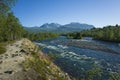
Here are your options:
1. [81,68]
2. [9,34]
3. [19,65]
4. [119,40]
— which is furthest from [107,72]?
[119,40]

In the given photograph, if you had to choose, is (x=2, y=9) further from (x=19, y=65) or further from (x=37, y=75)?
(x=37, y=75)

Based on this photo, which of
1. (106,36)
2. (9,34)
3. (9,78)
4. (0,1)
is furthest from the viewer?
(106,36)

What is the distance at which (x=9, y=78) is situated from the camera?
69.7 ft

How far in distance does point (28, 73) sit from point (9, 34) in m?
81.2

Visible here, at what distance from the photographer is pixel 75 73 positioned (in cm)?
3856

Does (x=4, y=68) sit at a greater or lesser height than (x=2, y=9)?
lesser

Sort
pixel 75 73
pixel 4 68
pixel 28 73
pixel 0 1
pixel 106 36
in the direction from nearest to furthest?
1. pixel 28 73
2. pixel 4 68
3. pixel 75 73
4. pixel 0 1
5. pixel 106 36

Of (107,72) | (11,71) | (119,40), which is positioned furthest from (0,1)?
(119,40)

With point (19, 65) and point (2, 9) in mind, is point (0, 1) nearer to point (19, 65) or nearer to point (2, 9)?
point (2, 9)

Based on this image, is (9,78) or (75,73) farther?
(75,73)

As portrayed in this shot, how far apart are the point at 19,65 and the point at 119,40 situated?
10779 centimetres

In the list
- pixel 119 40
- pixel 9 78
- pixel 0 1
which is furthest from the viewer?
pixel 119 40

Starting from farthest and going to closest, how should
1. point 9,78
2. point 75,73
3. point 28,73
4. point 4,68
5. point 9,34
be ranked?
point 9,34
point 75,73
point 4,68
point 28,73
point 9,78

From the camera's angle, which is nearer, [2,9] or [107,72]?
[107,72]
